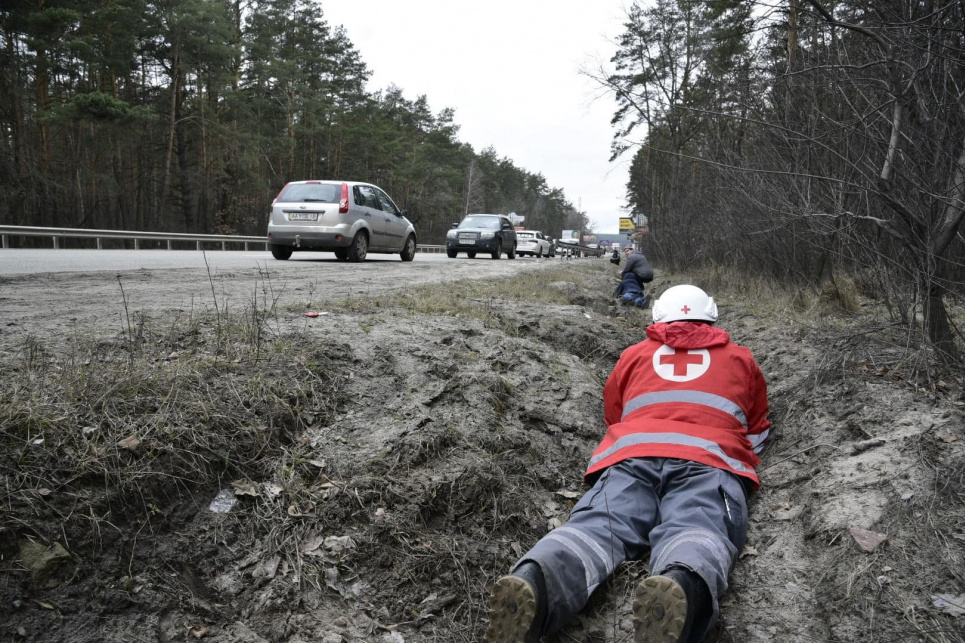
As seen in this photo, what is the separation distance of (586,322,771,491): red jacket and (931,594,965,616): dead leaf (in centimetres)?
91

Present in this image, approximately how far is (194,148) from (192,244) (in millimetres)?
8761

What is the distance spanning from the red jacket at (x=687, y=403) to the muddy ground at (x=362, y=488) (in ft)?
1.12

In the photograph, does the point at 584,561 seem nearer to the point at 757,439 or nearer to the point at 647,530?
the point at 647,530

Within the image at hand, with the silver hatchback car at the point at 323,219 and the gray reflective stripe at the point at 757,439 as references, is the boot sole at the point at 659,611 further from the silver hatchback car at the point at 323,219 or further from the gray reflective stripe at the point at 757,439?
the silver hatchback car at the point at 323,219

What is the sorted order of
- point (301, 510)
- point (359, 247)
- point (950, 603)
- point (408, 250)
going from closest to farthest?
point (950, 603)
point (301, 510)
point (359, 247)
point (408, 250)

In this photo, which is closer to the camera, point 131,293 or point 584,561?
point 584,561

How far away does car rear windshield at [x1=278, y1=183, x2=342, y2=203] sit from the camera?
12.9 meters

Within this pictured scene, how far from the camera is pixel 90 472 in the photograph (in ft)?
7.75

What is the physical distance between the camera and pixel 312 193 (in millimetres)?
13031

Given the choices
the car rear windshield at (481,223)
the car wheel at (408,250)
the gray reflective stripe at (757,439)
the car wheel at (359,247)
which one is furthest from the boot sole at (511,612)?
the car rear windshield at (481,223)

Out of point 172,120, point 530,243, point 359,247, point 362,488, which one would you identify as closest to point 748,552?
point 362,488

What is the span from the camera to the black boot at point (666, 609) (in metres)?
2.04

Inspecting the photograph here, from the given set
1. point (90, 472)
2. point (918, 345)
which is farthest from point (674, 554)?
point (918, 345)

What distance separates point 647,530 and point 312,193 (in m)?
11.7
